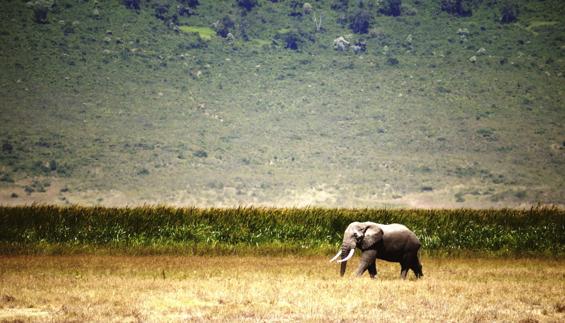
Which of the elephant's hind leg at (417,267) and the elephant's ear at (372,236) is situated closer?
the elephant's ear at (372,236)

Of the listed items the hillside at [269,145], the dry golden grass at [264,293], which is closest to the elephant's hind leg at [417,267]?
the dry golden grass at [264,293]

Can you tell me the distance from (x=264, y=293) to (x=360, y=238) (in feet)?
16.1

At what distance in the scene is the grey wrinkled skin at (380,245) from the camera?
25.1m

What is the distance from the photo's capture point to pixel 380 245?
25.3 metres

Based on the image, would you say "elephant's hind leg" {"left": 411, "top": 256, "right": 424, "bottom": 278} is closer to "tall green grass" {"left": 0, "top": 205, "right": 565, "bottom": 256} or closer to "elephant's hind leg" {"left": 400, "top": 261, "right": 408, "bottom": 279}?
"elephant's hind leg" {"left": 400, "top": 261, "right": 408, "bottom": 279}

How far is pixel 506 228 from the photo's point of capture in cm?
3934

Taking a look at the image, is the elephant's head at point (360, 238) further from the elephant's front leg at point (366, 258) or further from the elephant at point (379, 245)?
the elephant's front leg at point (366, 258)

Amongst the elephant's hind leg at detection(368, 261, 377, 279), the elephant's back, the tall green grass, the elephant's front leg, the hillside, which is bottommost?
the hillside

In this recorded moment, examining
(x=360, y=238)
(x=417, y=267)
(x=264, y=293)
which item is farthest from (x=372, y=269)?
(x=264, y=293)

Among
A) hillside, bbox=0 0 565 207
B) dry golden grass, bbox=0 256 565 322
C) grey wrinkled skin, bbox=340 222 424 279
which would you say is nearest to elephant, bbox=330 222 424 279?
grey wrinkled skin, bbox=340 222 424 279

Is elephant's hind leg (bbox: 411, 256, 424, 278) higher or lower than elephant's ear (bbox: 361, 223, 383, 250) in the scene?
lower

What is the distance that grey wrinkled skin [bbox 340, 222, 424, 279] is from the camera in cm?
2509

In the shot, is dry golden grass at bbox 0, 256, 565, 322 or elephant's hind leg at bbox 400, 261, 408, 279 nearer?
dry golden grass at bbox 0, 256, 565, 322

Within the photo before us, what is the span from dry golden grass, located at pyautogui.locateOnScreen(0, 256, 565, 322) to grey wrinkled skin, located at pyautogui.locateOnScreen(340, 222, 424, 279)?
591mm
